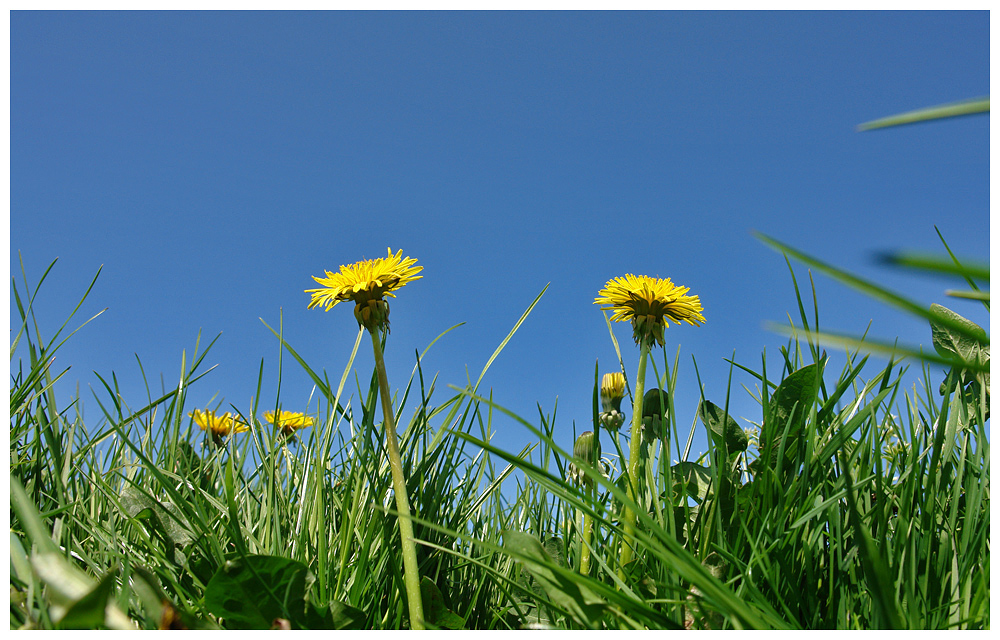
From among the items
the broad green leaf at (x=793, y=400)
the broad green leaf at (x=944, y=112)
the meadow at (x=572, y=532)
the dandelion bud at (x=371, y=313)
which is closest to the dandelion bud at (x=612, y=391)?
the meadow at (x=572, y=532)

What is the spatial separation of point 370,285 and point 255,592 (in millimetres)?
462

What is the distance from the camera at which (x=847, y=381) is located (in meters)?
0.85

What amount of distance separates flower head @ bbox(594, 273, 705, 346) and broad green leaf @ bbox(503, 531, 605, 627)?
1.58 ft

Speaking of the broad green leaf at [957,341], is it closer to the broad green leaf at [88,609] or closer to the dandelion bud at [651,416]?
the dandelion bud at [651,416]

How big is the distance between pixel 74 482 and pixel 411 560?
69 centimetres

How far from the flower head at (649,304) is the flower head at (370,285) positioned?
38cm

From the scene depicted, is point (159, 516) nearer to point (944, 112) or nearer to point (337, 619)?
point (337, 619)

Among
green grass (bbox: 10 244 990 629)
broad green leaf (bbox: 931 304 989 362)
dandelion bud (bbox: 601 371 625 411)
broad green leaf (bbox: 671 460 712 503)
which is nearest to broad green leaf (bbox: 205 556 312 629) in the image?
green grass (bbox: 10 244 990 629)

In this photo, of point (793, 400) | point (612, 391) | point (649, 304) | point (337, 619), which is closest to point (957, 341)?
point (793, 400)

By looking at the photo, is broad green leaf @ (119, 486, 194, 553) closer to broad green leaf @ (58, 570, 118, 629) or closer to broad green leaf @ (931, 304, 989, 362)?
broad green leaf @ (58, 570, 118, 629)

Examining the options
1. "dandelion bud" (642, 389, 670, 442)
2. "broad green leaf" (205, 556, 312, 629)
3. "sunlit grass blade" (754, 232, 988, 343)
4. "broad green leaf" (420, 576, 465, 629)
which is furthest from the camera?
"dandelion bud" (642, 389, 670, 442)

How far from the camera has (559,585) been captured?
25.0 inches

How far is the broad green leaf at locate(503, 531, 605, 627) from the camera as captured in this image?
551 mm
